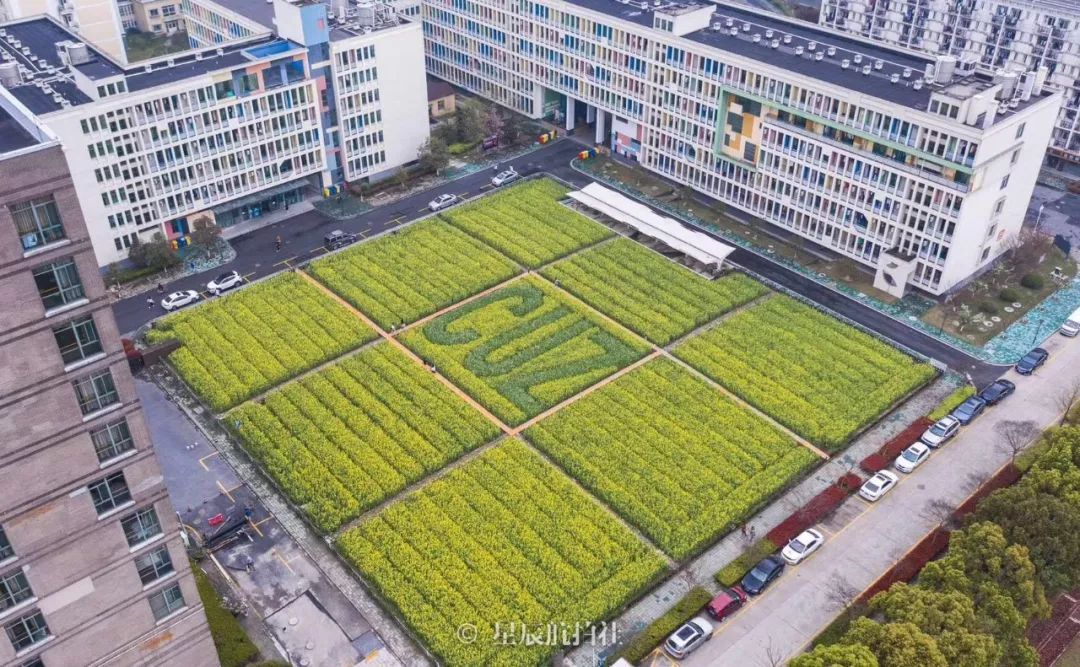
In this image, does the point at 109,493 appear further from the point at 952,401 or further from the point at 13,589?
the point at 952,401

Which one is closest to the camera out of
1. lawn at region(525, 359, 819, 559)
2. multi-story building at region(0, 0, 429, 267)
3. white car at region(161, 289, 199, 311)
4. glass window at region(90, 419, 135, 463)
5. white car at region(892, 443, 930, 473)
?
glass window at region(90, 419, 135, 463)

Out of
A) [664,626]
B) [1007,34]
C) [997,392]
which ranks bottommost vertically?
[664,626]

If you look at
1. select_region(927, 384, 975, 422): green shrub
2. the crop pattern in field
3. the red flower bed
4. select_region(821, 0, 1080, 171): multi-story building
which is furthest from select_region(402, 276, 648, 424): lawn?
select_region(821, 0, 1080, 171): multi-story building

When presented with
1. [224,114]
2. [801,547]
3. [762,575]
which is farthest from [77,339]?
[224,114]

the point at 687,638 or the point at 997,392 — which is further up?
the point at 997,392

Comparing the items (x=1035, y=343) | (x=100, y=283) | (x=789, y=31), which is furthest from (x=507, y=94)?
(x=100, y=283)

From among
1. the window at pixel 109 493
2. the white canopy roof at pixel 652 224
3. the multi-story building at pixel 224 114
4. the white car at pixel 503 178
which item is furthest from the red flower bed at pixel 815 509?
the multi-story building at pixel 224 114

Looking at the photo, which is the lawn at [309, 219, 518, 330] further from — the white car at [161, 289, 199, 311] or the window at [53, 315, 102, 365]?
the window at [53, 315, 102, 365]
